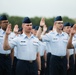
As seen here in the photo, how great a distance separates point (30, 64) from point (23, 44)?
0.53m

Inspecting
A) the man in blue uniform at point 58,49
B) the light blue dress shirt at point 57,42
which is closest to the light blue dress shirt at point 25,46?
the man in blue uniform at point 58,49

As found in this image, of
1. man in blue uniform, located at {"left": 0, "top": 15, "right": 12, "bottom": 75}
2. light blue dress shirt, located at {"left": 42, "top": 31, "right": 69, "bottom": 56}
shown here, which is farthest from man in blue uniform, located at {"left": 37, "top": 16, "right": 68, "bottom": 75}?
man in blue uniform, located at {"left": 0, "top": 15, "right": 12, "bottom": 75}

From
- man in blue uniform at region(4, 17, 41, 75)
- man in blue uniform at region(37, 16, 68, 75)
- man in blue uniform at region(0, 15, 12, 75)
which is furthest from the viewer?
man in blue uniform at region(37, 16, 68, 75)

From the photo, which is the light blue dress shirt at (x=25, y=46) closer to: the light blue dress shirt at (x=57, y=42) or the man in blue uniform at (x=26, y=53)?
the man in blue uniform at (x=26, y=53)

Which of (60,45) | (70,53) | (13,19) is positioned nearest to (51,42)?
(60,45)

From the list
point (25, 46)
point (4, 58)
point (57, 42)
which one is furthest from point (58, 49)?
point (25, 46)

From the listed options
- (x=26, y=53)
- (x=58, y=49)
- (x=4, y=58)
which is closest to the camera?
(x=26, y=53)

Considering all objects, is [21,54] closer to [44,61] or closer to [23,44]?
[23,44]

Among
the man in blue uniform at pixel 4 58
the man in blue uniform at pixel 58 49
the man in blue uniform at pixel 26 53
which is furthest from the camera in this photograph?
the man in blue uniform at pixel 58 49

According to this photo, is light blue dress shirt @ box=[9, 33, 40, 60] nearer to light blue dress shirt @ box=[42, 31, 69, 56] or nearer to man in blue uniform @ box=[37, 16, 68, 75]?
man in blue uniform @ box=[37, 16, 68, 75]

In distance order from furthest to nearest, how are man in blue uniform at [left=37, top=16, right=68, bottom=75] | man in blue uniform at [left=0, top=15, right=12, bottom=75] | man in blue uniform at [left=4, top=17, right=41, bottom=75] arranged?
man in blue uniform at [left=37, top=16, right=68, bottom=75] → man in blue uniform at [left=0, top=15, right=12, bottom=75] → man in blue uniform at [left=4, top=17, right=41, bottom=75]

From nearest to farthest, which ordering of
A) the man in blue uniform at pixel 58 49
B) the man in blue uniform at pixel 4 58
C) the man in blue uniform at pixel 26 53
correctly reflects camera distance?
the man in blue uniform at pixel 26 53
the man in blue uniform at pixel 4 58
the man in blue uniform at pixel 58 49

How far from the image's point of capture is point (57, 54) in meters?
10.9

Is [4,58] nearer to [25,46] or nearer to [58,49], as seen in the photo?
[25,46]
